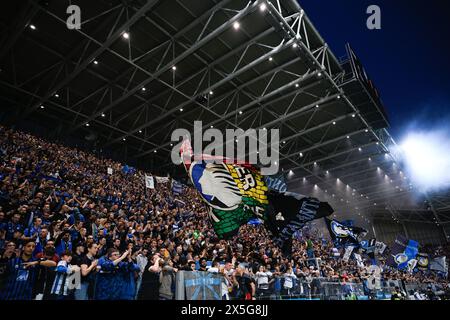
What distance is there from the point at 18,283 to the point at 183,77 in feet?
48.2

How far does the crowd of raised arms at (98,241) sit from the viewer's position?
4.96m

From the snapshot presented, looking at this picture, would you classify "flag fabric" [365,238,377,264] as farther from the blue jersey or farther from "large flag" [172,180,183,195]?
the blue jersey

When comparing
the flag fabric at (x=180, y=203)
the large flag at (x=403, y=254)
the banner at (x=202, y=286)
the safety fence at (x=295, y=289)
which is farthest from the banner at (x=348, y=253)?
the banner at (x=202, y=286)

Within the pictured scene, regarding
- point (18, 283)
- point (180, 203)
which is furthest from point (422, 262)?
point (18, 283)

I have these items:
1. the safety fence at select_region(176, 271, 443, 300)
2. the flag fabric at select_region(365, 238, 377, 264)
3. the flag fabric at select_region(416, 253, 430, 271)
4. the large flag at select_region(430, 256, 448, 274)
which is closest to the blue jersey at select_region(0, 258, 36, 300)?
the safety fence at select_region(176, 271, 443, 300)

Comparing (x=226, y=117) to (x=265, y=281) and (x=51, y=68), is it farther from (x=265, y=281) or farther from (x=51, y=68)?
(x=265, y=281)

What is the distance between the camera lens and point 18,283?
13.6 feet

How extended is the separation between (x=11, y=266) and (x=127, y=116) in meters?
17.5

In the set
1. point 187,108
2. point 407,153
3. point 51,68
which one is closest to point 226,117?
point 187,108

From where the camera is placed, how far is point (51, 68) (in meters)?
16.2

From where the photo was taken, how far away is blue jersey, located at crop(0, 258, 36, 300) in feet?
13.1

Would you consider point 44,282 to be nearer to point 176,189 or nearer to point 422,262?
point 176,189

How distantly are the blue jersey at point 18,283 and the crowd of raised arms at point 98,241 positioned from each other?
0.04ft

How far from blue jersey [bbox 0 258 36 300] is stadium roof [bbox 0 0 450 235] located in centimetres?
1090
